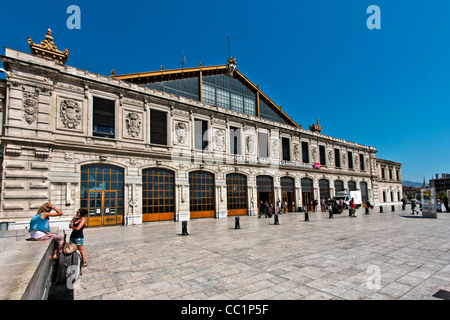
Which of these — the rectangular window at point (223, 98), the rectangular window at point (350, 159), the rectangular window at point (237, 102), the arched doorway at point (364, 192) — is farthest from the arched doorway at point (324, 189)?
the rectangular window at point (223, 98)

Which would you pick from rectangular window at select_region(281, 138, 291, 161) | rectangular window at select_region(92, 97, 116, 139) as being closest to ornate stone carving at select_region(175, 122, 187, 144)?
rectangular window at select_region(92, 97, 116, 139)

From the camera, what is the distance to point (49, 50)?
16438mm

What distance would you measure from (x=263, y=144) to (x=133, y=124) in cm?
1484

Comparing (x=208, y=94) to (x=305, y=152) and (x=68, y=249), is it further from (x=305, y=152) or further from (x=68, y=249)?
(x=68, y=249)

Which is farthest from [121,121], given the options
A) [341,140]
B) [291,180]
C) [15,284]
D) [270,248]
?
[341,140]

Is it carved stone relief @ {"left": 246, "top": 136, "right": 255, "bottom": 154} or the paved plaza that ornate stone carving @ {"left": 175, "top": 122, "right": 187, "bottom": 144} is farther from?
the paved plaza

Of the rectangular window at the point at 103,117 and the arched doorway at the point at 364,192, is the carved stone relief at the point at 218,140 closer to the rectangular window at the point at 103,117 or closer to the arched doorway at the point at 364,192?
the rectangular window at the point at 103,117

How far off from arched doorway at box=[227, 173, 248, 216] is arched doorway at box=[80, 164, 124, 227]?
33.8 feet

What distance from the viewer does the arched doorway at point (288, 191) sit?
2950 centimetres

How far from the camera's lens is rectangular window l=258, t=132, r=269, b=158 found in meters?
27.8

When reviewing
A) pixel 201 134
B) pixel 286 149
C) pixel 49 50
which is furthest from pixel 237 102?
pixel 49 50

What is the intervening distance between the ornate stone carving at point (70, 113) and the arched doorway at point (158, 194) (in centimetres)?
579

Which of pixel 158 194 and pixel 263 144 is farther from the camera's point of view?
pixel 263 144
